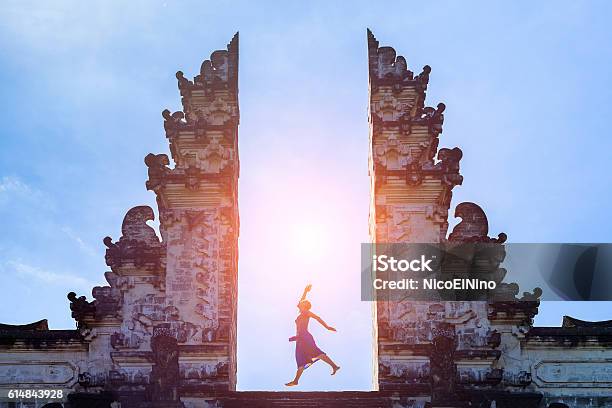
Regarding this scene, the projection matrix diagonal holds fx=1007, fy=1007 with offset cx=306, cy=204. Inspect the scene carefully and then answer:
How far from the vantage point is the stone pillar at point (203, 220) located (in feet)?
69.5

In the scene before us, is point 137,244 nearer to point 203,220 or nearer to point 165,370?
point 203,220

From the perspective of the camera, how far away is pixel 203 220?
22391mm

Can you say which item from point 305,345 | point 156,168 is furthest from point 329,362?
point 156,168

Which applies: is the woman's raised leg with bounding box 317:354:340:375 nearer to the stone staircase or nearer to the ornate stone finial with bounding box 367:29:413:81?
the stone staircase

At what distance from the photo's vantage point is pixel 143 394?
68.1ft

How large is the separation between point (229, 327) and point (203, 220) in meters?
2.55

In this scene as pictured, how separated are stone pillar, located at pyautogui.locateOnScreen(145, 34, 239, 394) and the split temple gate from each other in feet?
0.10

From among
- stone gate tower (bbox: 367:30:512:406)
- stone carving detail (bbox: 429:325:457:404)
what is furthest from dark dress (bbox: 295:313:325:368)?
stone carving detail (bbox: 429:325:457:404)

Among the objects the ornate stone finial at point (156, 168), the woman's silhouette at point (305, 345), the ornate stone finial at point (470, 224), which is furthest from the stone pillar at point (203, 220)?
the ornate stone finial at point (470, 224)

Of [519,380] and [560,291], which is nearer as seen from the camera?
[519,380]

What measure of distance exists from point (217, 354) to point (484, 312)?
573 centimetres

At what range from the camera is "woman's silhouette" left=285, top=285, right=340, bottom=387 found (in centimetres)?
2103

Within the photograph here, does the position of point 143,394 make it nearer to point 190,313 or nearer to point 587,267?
point 190,313

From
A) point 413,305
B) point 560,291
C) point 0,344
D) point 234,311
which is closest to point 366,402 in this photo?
point 413,305
